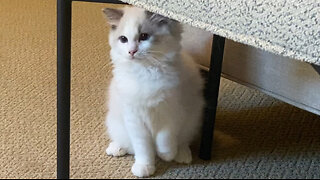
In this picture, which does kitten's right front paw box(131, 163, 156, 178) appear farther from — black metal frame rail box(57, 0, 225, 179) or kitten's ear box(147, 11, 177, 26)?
kitten's ear box(147, 11, 177, 26)

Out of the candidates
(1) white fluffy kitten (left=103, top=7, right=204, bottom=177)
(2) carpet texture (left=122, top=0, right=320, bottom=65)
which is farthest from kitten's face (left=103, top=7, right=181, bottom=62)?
(2) carpet texture (left=122, top=0, right=320, bottom=65)

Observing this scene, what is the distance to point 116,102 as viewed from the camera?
1022 millimetres

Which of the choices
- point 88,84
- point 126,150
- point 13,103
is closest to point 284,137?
point 126,150

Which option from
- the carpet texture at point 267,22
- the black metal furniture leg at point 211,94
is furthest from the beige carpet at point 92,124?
the carpet texture at point 267,22

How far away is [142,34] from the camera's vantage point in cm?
93

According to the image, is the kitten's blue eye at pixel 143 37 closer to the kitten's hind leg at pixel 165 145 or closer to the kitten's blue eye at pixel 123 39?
the kitten's blue eye at pixel 123 39

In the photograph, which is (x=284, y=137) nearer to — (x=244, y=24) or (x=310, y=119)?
(x=310, y=119)

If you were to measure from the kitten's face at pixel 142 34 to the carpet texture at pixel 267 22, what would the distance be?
306mm

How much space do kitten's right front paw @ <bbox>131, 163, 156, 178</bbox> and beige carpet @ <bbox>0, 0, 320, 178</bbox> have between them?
2cm

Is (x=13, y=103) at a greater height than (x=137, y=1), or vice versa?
(x=137, y=1)

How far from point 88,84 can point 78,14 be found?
54 cm

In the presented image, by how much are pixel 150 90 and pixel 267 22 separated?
17.3 inches

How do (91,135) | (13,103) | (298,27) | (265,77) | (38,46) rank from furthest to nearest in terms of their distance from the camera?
1. (38,46)
2. (13,103)
3. (91,135)
4. (265,77)
5. (298,27)

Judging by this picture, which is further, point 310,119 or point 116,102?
point 310,119
